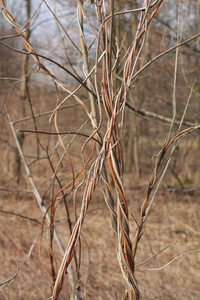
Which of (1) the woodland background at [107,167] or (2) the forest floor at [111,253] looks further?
(2) the forest floor at [111,253]

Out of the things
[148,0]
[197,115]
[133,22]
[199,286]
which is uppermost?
[133,22]

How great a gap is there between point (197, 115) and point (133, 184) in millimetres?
3819

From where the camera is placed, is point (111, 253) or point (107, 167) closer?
point (111, 253)

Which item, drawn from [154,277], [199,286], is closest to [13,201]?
[154,277]

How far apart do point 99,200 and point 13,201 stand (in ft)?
7.74

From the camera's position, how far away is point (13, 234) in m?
6.79

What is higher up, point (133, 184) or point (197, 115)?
point (197, 115)

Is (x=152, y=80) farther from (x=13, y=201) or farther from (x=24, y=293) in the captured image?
(x=24, y=293)

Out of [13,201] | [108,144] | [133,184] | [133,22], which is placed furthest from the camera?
[133,184]

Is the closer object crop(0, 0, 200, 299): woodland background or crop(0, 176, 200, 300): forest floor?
crop(0, 0, 200, 299): woodland background

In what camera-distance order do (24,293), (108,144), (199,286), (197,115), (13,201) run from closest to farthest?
1. (108,144)
2. (24,293)
3. (199,286)
4. (197,115)
5. (13,201)

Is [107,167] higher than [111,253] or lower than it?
higher

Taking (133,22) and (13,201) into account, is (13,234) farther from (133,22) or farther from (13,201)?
(133,22)

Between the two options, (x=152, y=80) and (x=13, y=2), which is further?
(x=152, y=80)
